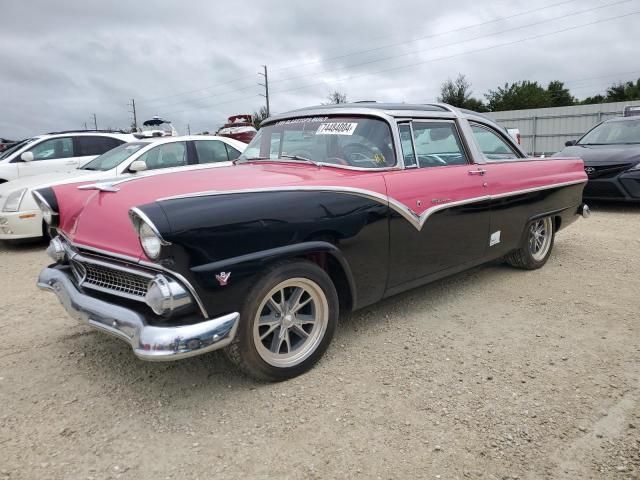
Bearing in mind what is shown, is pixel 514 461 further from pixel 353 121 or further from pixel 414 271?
pixel 353 121

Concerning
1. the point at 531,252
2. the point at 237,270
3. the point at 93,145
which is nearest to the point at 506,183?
the point at 531,252

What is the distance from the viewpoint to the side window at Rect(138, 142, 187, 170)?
7074mm

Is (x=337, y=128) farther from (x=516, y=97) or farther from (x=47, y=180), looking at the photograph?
(x=516, y=97)

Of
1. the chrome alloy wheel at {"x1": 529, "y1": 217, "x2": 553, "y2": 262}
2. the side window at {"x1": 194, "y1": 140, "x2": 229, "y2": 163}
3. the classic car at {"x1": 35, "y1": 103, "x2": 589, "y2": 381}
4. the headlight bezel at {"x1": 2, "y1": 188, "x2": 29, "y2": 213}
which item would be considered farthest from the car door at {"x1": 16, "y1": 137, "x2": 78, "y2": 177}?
the chrome alloy wheel at {"x1": 529, "y1": 217, "x2": 553, "y2": 262}

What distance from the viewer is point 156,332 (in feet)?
7.77

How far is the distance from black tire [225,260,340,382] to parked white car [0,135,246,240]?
12.1ft

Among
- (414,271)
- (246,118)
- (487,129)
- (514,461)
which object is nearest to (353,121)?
(414,271)

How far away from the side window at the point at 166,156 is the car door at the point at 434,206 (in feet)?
14.7

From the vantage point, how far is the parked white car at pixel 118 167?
6.38 meters

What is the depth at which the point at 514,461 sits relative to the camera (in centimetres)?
221

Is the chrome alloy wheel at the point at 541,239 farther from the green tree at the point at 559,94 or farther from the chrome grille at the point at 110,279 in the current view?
the green tree at the point at 559,94

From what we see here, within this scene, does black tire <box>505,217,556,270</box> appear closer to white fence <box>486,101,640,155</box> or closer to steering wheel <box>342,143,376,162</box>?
steering wheel <box>342,143,376,162</box>

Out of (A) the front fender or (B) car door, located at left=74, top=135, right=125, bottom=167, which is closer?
(A) the front fender

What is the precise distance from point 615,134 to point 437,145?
22.3 ft
